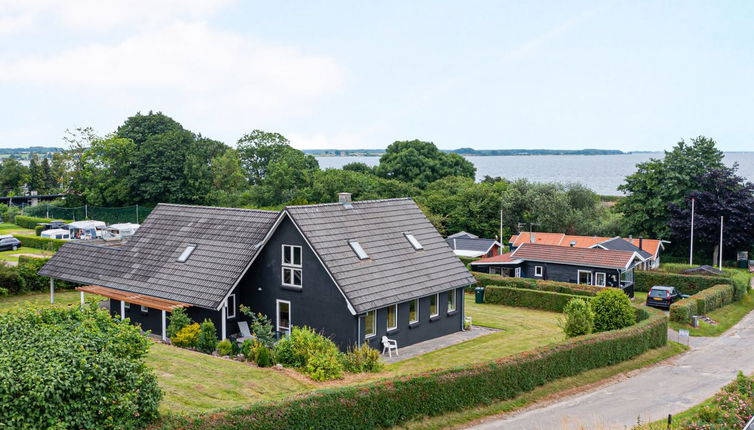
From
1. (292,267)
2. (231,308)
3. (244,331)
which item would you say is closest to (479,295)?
(292,267)

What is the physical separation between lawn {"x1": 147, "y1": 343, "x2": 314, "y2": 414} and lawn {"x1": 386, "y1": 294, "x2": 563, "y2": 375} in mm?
4372

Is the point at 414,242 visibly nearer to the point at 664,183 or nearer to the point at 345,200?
the point at 345,200

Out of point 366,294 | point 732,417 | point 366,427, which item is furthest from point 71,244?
point 732,417

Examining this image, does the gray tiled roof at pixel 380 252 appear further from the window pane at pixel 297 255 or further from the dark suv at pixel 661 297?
the dark suv at pixel 661 297

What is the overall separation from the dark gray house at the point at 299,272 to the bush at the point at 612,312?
6.04 meters

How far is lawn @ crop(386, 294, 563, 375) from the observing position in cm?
2562

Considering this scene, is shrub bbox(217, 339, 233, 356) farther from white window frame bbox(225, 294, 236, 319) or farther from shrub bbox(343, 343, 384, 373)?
shrub bbox(343, 343, 384, 373)

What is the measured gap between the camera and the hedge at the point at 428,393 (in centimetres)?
1511

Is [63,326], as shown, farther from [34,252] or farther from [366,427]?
[34,252]

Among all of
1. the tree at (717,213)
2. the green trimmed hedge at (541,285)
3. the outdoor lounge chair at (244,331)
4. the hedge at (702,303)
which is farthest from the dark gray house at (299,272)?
the tree at (717,213)

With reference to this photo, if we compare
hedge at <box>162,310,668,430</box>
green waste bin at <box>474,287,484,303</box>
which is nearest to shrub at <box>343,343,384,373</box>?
hedge at <box>162,310,668,430</box>

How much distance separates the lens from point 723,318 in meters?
36.1

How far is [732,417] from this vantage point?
16875mm

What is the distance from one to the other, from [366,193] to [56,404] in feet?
180
